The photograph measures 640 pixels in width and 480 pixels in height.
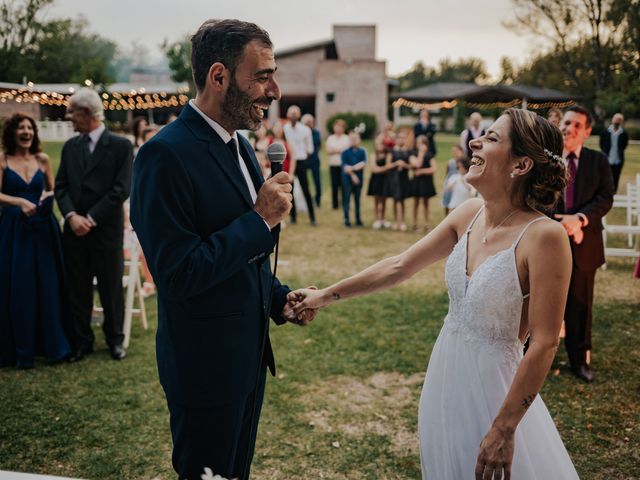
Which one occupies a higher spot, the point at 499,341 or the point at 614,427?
the point at 499,341

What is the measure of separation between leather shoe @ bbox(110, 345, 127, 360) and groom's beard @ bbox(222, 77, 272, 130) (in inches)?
152

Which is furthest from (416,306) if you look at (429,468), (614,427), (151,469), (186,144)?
(186,144)

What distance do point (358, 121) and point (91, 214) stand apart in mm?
34438

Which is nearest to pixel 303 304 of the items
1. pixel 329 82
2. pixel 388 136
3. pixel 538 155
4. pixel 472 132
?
pixel 538 155

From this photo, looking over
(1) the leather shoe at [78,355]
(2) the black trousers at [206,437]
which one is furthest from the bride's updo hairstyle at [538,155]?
(1) the leather shoe at [78,355]

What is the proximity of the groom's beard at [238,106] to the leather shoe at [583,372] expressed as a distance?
406 centimetres

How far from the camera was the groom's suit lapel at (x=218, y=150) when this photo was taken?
1.97 m

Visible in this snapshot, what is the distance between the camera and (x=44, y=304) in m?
5.09

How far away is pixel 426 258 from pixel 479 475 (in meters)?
0.98

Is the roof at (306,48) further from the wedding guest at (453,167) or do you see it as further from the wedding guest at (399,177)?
the wedding guest at (453,167)

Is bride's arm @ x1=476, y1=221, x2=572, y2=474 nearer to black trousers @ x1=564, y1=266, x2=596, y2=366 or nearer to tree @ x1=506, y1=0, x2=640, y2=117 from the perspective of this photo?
black trousers @ x1=564, y1=266, x2=596, y2=366

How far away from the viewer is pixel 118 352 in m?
5.21

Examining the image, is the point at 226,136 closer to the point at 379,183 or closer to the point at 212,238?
the point at 212,238

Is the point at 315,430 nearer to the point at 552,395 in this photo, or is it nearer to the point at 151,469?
the point at 151,469
